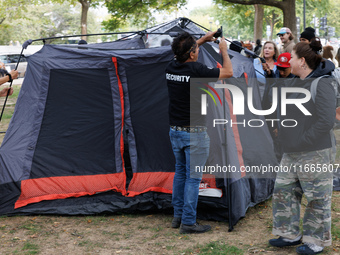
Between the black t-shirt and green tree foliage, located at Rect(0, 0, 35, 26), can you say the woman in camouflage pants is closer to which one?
the black t-shirt

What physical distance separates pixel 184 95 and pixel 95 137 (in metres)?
1.65

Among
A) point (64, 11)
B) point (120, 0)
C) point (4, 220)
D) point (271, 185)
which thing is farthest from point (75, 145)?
point (64, 11)

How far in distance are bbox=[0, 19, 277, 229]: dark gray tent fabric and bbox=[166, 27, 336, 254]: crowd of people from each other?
2.64 ft

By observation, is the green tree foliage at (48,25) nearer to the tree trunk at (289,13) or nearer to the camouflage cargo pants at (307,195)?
the tree trunk at (289,13)

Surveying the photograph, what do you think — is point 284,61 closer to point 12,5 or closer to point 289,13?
→ point 289,13

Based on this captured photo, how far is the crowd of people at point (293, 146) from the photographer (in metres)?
3.63

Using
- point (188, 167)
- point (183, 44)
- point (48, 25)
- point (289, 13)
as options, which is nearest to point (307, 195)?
point (188, 167)

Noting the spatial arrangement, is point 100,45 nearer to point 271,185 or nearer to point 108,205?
point 108,205

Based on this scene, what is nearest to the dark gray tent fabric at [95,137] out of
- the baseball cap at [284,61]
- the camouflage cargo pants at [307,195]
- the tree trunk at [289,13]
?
the baseball cap at [284,61]

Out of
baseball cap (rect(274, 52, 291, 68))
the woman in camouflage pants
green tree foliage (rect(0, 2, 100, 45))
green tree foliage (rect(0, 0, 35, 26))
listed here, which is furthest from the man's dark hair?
green tree foliage (rect(0, 2, 100, 45))

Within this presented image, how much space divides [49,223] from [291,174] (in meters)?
2.69

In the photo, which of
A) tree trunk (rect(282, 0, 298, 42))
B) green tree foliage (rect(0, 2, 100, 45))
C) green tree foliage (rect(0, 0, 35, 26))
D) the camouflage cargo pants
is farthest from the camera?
green tree foliage (rect(0, 2, 100, 45))

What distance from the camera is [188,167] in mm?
4379

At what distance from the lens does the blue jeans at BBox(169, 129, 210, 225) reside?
4305mm
